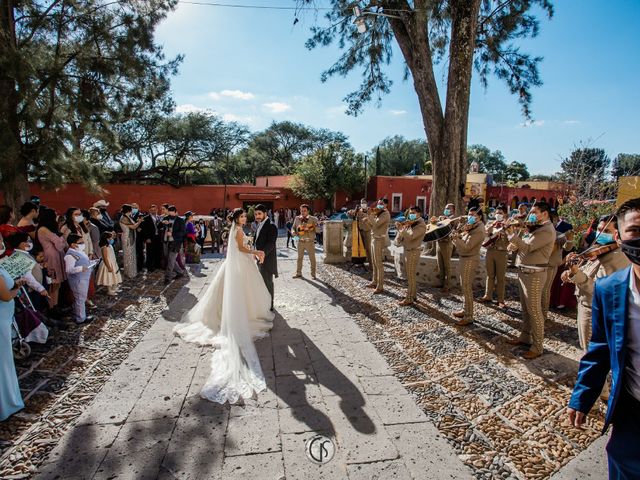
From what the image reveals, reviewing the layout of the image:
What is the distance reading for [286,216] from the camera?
2719 cm

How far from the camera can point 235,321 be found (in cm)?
498

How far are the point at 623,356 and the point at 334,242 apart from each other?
9.42 m

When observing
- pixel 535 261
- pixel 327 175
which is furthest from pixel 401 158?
pixel 535 261

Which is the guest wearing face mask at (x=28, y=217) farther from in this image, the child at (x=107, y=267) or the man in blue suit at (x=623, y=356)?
the man in blue suit at (x=623, y=356)

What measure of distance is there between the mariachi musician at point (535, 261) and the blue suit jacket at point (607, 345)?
108 inches

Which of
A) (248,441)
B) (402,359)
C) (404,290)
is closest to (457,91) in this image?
(404,290)

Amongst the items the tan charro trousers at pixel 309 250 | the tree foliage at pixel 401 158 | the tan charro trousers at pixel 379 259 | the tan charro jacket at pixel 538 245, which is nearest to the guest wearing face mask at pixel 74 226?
the tan charro trousers at pixel 309 250

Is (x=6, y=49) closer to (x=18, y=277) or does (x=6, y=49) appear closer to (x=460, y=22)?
(x=18, y=277)

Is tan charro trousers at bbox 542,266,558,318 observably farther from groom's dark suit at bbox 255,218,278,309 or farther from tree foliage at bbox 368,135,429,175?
tree foliage at bbox 368,135,429,175

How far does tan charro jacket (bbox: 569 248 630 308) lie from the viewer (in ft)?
12.0

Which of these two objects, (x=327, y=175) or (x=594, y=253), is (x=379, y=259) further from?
(x=327, y=175)

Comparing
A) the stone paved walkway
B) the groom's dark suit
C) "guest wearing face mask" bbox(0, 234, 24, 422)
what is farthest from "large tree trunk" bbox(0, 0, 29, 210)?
"guest wearing face mask" bbox(0, 234, 24, 422)

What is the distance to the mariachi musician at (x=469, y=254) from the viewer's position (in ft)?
18.8

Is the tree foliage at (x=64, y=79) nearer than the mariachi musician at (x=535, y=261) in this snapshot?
No
